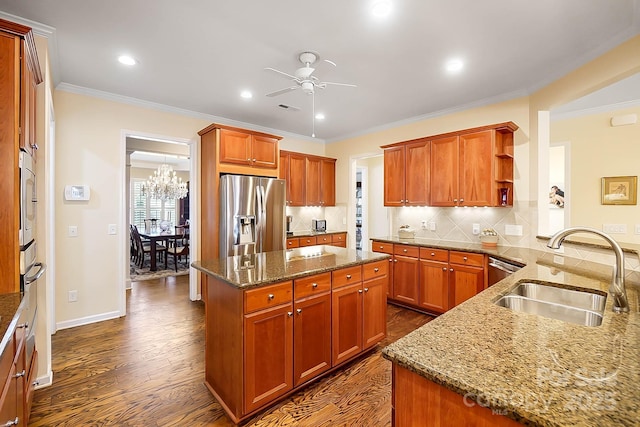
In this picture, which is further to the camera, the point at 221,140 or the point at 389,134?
the point at 389,134

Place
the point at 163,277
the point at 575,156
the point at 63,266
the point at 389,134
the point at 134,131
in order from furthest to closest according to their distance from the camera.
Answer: the point at 163,277
the point at 389,134
the point at 575,156
the point at 134,131
the point at 63,266

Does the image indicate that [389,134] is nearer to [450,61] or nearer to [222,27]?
[450,61]

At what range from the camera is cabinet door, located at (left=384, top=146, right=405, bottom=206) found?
4289 millimetres

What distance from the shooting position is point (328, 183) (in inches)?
226

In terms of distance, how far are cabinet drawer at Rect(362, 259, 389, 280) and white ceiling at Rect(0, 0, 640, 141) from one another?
1893 millimetres

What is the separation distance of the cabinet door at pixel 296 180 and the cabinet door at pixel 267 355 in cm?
329

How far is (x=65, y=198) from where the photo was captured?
3.33 m

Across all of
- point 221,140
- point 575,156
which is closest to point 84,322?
point 221,140

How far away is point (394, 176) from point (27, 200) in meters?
3.92

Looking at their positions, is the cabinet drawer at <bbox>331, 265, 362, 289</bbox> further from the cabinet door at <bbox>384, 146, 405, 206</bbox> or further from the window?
the window

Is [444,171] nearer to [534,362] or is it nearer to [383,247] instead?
[383,247]

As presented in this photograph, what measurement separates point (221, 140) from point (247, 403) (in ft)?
10.1

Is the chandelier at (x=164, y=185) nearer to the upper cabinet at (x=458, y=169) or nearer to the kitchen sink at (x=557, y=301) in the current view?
the upper cabinet at (x=458, y=169)

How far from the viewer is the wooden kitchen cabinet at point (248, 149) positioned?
392cm
